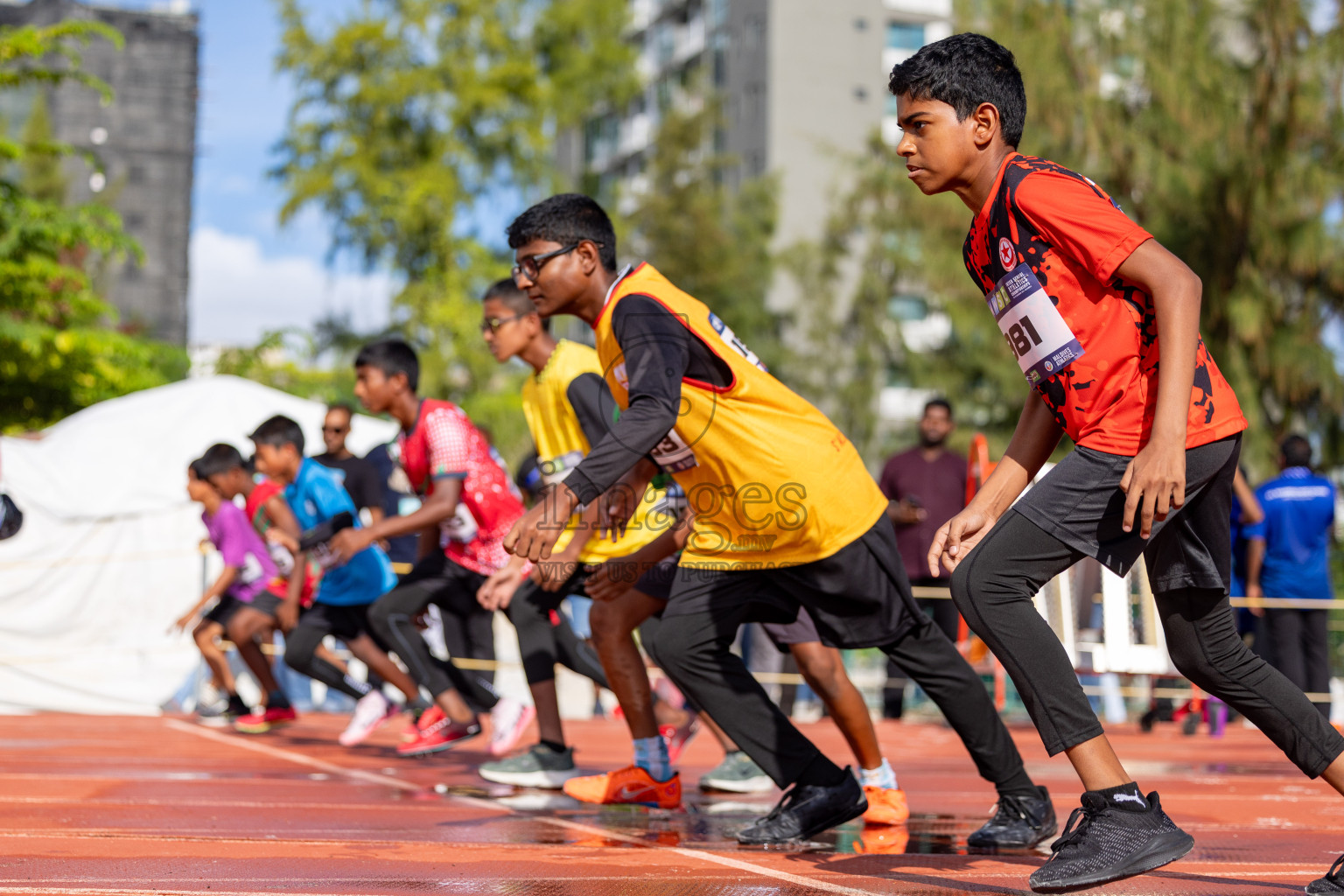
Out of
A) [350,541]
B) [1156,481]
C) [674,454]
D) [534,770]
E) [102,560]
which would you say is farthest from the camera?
[102,560]

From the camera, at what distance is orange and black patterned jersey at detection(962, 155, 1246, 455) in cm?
324

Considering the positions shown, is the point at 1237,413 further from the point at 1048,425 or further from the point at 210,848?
the point at 210,848

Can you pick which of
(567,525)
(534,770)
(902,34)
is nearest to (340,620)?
(534,770)

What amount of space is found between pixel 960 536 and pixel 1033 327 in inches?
20.4

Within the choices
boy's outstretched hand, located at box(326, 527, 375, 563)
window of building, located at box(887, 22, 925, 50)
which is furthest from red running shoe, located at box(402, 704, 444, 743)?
window of building, located at box(887, 22, 925, 50)

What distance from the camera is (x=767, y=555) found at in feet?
14.6

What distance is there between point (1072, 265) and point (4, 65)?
16412 mm

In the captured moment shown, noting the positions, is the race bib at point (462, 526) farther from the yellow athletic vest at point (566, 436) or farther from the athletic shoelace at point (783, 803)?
the athletic shoelace at point (783, 803)

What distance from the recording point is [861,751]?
4918mm

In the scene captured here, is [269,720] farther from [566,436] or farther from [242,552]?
[566,436]

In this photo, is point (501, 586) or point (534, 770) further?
point (534, 770)

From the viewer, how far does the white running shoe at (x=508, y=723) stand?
699cm

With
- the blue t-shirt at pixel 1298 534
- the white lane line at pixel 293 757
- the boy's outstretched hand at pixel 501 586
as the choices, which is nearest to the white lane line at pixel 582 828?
the white lane line at pixel 293 757

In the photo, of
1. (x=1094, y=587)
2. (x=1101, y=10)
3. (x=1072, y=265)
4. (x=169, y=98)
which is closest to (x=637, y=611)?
(x=1072, y=265)
